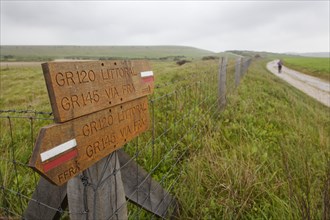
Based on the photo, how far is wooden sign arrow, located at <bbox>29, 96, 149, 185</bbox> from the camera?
2.71 feet

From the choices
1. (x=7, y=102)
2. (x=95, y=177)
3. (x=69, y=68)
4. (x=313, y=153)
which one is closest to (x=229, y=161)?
(x=313, y=153)

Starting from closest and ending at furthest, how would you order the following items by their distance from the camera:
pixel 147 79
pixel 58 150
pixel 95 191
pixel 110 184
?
pixel 58 150 → pixel 95 191 → pixel 110 184 → pixel 147 79

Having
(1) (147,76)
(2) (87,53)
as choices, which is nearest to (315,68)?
(1) (147,76)

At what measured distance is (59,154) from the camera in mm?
894

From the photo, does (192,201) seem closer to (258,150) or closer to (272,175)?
(272,175)

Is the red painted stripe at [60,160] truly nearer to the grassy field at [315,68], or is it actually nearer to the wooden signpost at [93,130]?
the wooden signpost at [93,130]

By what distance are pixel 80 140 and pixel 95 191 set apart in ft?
1.00

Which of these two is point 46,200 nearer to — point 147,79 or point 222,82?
point 147,79

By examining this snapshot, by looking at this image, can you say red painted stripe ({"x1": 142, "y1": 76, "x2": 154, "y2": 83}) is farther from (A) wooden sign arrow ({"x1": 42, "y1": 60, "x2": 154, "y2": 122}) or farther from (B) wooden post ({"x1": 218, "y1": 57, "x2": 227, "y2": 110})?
(B) wooden post ({"x1": 218, "y1": 57, "x2": 227, "y2": 110})

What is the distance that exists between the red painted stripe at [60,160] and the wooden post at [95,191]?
19 centimetres

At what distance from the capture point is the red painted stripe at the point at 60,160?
85 cm

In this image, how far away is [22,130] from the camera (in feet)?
13.2

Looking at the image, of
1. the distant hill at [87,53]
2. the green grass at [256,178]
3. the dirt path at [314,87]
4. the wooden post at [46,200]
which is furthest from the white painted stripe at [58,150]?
the distant hill at [87,53]

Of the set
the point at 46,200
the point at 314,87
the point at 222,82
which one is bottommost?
the point at 314,87
